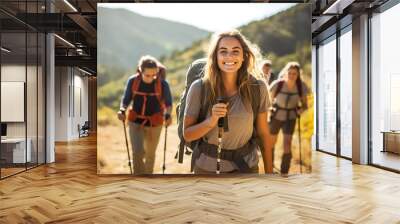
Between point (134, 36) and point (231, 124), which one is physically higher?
point (134, 36)

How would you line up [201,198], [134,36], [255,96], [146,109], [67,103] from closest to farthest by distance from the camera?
1. [201,198]
2. [255,96]
3. [146,109]
4. [134,36]
5. [67,103]

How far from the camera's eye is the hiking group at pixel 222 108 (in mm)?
6078

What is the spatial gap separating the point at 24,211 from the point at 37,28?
4.40 metres

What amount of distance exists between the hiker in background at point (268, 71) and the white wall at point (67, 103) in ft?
38.2

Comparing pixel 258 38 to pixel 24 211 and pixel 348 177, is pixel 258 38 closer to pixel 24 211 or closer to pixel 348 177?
pixel 348 177

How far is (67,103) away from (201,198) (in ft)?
41.3

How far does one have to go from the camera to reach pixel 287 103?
6.46 m

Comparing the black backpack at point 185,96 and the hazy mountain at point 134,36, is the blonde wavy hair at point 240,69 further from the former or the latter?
the hazy mountain at point 134,36

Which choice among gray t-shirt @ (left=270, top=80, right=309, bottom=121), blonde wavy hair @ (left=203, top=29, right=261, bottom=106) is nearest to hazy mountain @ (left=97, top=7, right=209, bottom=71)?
blonde wavy hair @ (left=203, top=29, right=261, bottom=106)

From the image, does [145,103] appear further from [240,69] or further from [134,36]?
[240,69]

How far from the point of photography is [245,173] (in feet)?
20.8

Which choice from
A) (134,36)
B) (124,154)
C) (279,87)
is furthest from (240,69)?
(124,154)

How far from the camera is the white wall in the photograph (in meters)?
16.2

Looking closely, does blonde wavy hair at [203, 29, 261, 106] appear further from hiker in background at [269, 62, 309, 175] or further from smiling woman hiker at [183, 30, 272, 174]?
hiker in background at [269, 62, 309, 175]
